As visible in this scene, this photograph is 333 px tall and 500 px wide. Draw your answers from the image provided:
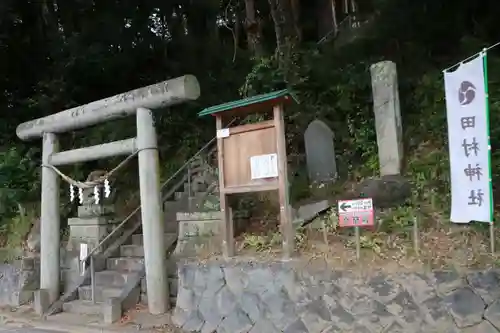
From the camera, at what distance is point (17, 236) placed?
35.2 feet

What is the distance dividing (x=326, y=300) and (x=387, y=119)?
3.52m

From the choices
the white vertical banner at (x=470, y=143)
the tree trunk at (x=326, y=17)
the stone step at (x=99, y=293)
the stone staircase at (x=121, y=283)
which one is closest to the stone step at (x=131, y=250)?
the stone staircase at (x=121, y=283)

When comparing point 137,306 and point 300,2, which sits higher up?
point 300,2

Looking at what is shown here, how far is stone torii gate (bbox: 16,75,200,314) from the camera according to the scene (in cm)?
727

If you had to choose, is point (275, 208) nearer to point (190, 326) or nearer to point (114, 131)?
point (190, 326)

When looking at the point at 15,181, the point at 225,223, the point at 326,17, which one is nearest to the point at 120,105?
the point at 225,223

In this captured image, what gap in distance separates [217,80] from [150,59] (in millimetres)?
2665

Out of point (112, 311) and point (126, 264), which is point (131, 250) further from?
point (112, 311)

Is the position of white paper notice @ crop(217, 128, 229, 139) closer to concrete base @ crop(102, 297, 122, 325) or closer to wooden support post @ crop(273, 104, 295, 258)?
wooden support post @ crop(273, 104, 295, 258)

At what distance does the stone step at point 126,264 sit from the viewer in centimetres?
837

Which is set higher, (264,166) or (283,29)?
(283,29)

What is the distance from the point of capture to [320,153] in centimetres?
865

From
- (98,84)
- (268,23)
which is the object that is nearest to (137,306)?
(98,84)

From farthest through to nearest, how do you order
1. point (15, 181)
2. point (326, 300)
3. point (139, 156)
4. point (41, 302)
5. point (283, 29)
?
1. point (283, 29)
2. point (15, 181)
3. point (41, 302)
4. point (139, 156)
5. point (326, 300)
